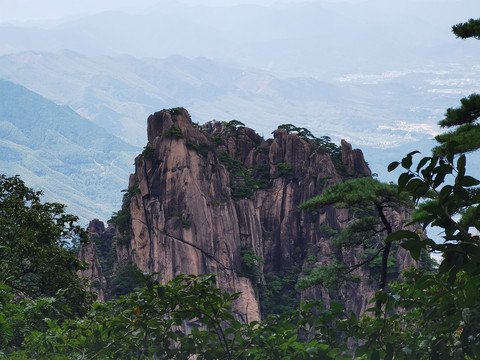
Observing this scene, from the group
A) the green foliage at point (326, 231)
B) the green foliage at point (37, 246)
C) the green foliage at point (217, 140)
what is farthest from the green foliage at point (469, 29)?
the green foliage at point (217, 140)

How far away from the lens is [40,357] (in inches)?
197

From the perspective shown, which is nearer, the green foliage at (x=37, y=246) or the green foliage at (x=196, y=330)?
the green foliage at (x=196, y=330)

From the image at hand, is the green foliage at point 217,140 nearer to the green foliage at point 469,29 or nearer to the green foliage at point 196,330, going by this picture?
the green foliage at point 469,29

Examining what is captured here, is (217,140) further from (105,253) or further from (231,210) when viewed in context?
(105,253)

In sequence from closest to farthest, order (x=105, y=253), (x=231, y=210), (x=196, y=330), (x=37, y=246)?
(x=196, y=330) < (x=37, y=246) < (x=231, y=210) < (x=105, y=253)

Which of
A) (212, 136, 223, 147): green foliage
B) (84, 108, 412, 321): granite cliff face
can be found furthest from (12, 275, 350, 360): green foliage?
(212, 136, 223, 147): green foliage

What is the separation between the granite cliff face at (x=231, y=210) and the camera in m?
43.4

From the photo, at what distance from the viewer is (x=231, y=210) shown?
45938mm

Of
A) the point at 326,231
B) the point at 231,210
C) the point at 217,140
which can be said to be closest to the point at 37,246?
the point at 231,210

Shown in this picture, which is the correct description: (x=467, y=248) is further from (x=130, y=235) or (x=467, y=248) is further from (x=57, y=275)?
(x=130, y=235)

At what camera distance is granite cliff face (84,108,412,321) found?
142 ft

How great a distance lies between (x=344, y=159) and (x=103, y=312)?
4795cm

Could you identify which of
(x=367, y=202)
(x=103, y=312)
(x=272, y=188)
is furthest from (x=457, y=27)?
(x=272, y=188)

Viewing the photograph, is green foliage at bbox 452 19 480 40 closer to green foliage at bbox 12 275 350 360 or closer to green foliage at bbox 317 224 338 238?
green foliage at bbox 12 275 350 360
